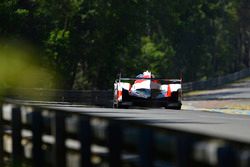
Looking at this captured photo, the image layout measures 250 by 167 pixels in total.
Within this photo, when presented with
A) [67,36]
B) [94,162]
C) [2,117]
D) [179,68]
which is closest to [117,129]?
[94,162]

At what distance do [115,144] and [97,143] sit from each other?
2.33ft

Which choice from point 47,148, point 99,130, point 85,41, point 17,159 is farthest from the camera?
point 85,41

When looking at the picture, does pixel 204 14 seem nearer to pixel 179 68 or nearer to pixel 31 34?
pixel 179 68

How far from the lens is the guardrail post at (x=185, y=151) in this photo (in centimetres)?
500

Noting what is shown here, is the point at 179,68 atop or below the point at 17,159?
atop

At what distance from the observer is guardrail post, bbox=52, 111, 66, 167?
7.50 meters

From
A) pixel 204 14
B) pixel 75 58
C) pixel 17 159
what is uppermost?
pixel 204 14

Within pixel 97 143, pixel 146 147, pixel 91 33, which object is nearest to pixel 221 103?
pixel 91 33

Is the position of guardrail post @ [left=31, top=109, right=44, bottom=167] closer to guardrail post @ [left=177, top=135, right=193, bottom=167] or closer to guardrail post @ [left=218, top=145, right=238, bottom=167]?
guardrail post @ [left=177, top=135, right=193, bottom=167]

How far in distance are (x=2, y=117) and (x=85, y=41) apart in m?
57.7

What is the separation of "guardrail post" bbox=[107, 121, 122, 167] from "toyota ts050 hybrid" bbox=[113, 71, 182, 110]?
2237 cm

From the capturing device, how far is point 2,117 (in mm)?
9938

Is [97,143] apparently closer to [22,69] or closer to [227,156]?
[227,156]

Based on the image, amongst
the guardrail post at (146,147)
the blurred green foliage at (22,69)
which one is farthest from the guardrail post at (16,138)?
the blurred green foliage at (22,69)
